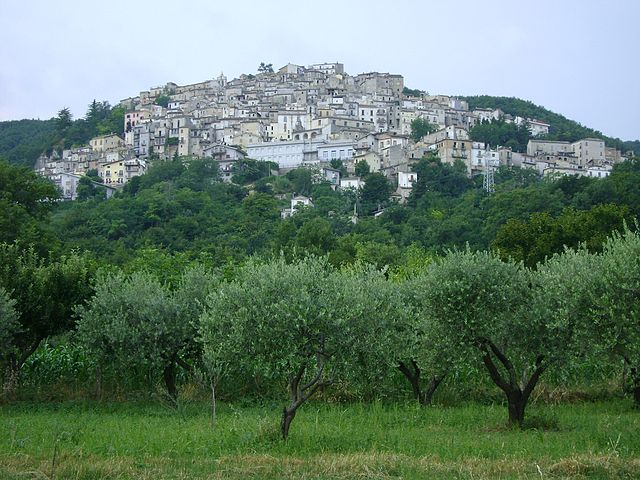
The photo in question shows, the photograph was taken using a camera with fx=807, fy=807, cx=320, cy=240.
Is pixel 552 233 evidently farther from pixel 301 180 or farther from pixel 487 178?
pixel 301 180

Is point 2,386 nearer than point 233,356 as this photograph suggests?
No

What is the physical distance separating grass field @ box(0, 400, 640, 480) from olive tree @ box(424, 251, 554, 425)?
3.79 ft

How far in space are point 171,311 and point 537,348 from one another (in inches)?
325

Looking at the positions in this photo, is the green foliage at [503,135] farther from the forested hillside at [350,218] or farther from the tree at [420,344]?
the tree at [420,344]

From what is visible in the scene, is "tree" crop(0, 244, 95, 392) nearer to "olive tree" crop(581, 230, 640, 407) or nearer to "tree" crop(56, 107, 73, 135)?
"olive tree" crop(581, 230, 640, 407)

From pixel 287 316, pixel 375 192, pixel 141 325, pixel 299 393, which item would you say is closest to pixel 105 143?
pixel 375 192

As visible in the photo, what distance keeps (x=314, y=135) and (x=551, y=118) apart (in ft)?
156

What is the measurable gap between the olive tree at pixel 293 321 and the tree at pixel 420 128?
367ft

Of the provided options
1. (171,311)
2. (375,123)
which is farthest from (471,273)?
(375,123)

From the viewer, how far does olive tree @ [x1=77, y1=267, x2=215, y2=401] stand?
18.1m

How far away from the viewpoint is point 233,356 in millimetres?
13695

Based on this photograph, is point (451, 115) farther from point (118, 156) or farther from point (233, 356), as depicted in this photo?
point (233, 356)

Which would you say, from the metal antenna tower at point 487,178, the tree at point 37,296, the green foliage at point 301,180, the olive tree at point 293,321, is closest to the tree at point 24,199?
the tree at point 37,296

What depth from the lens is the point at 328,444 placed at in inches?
499
